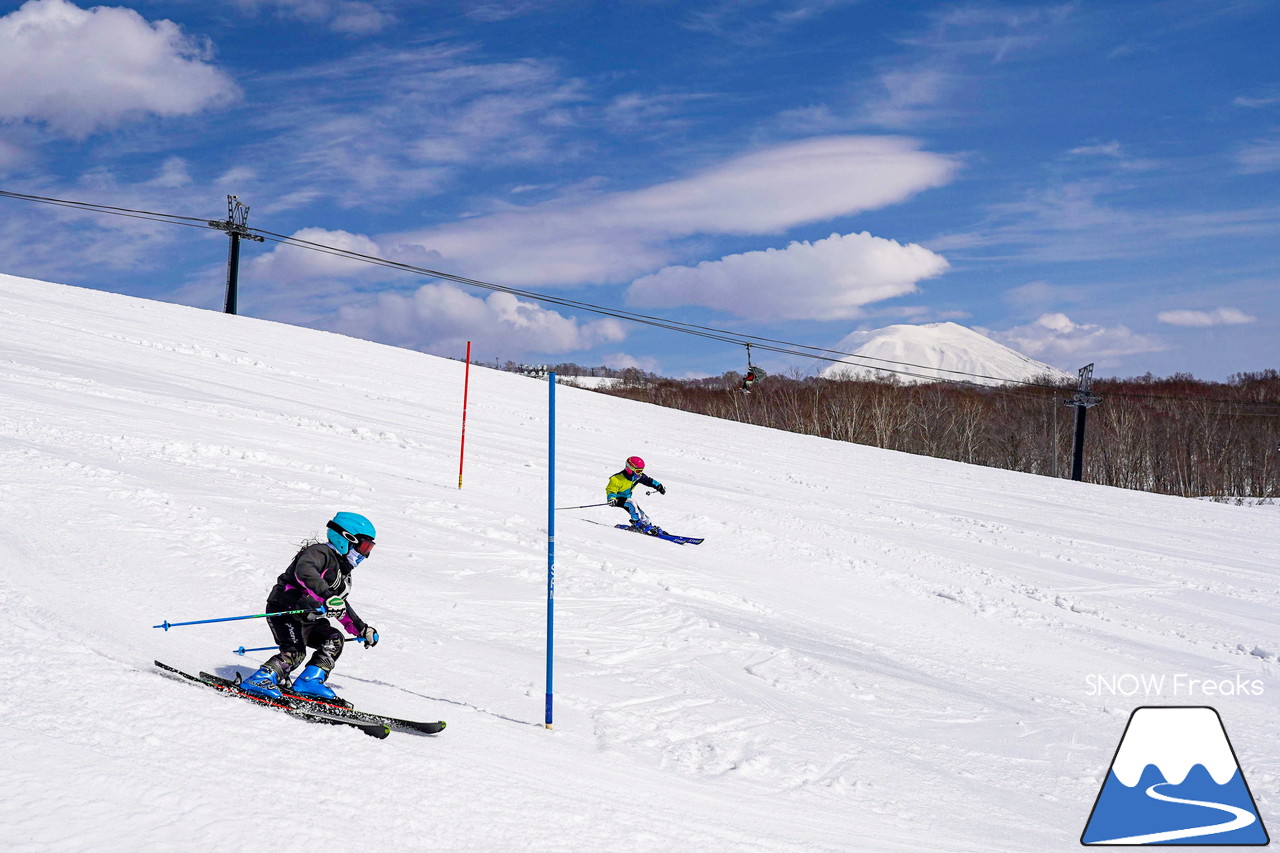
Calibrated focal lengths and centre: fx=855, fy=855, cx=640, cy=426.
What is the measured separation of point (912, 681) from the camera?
30.5 ft

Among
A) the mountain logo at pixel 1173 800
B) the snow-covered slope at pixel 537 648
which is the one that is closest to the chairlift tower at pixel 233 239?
the snow-covered slope at pixel 537 648

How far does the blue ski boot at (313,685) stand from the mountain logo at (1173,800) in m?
5.13

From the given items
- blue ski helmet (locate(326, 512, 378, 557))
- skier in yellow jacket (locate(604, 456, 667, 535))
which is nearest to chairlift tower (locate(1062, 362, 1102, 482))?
skier in yellow jacket (locate(604, 456, 667, 535))

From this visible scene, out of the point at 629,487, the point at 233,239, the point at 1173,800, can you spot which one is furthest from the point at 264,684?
the point at 233,239

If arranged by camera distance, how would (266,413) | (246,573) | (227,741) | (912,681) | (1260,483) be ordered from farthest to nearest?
(1260,483) < (266,413) < (912,681) < (246,573) < (227,741)

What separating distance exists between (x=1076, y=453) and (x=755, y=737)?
42.8 metres

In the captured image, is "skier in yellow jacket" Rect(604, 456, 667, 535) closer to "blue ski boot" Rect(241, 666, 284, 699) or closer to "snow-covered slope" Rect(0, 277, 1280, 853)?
"snow-covered slope" Rect(0, 277, 1280, 853)

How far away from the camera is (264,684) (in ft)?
18.5

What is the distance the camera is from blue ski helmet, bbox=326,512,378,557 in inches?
237

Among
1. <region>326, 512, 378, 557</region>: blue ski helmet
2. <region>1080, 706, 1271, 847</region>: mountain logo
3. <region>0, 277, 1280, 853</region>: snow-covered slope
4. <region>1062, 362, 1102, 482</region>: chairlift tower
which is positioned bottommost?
<region>1080, 706, 1271, 847</region>: mountain logo

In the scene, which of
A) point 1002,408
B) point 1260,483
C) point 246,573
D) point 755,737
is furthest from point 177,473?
point 1002,408

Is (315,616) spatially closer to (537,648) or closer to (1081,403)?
(537,648)

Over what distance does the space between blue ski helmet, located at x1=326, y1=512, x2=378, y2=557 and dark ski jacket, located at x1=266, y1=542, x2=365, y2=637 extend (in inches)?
2.6

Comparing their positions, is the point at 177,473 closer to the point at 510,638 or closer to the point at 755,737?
the point at 510,638
